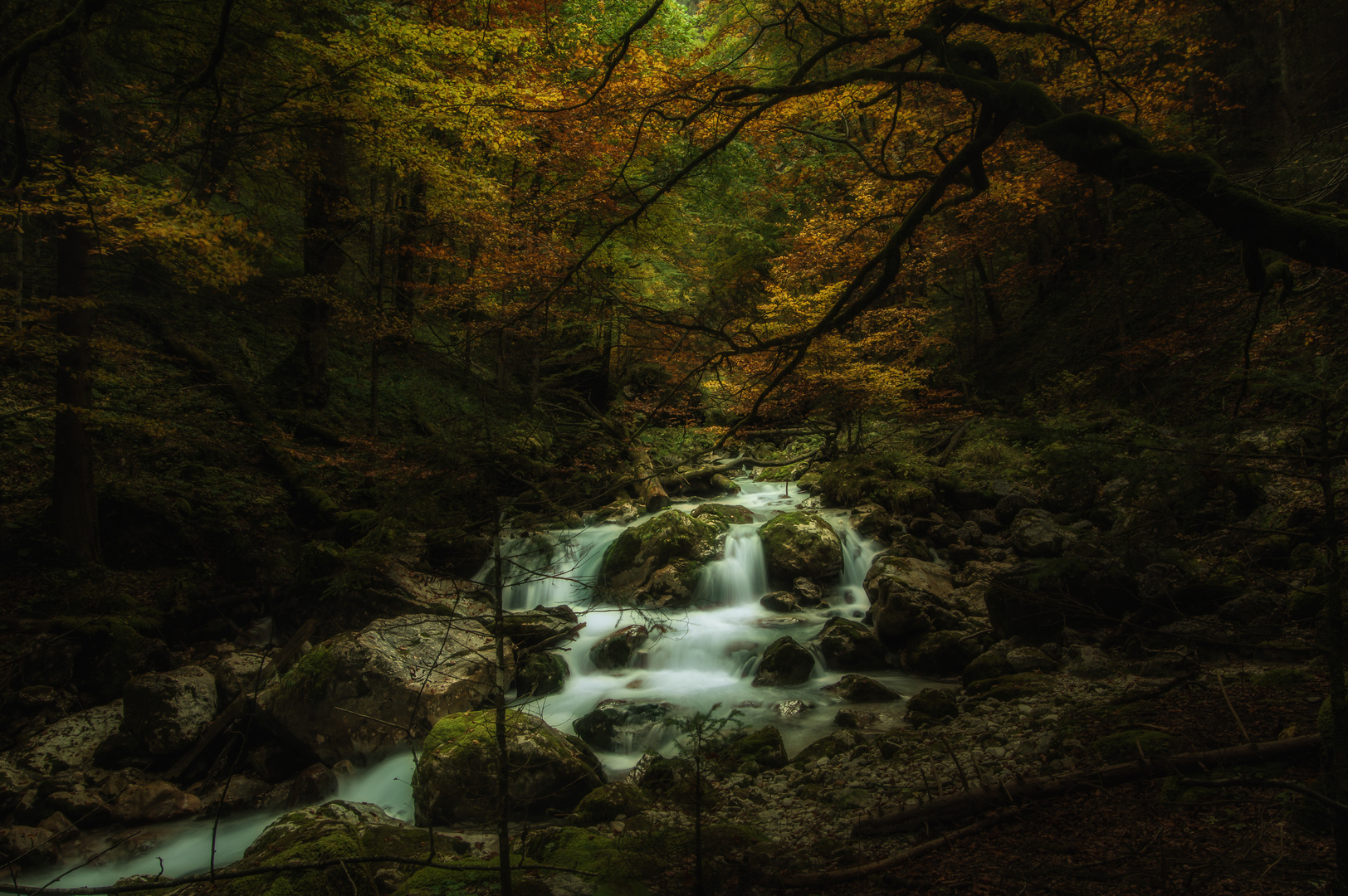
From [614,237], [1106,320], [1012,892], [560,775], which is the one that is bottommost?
[560,775]

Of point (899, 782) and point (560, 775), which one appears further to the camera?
point (560, 775)

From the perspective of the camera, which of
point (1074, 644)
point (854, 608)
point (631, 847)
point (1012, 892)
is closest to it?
point (1012, 892)

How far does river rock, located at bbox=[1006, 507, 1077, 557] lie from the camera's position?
10.2 meters

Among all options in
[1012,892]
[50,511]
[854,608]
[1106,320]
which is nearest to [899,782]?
[1012,892]

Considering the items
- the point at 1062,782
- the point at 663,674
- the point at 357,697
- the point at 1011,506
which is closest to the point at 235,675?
the point at 357,697

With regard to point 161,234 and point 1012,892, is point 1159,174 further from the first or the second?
point 161,234

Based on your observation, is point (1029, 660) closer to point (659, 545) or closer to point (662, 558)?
point (662, 558)

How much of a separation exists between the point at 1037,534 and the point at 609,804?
842 cm

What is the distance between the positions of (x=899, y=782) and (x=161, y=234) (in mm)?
8797

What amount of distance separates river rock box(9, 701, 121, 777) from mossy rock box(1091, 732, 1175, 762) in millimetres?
9276

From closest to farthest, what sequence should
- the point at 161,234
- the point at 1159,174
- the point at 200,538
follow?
the point at 1159,174
the point at 161,234
the point at 200,538

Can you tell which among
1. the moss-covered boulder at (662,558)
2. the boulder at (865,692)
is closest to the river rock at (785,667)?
the boulder at (865,692)

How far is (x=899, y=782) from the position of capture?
5.32m

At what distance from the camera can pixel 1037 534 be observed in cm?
1062
